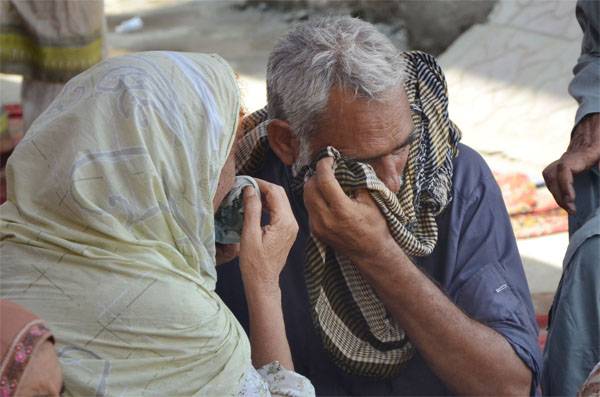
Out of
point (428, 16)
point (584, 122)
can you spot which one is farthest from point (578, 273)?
point (428, 16)

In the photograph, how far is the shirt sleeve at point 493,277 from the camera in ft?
9.78

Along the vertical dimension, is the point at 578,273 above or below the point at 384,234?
below

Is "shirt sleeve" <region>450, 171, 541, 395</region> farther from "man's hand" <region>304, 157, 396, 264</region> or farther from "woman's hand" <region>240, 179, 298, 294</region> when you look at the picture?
"woman's hand" <region>240, 179, 298, 294</region>

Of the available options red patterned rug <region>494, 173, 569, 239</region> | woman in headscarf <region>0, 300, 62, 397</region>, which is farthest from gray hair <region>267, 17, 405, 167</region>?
red patterned rug <region>494, 173, 569, 239</region>

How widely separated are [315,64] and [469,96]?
425 centimetres

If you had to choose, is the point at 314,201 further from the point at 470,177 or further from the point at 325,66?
the point at 470,177

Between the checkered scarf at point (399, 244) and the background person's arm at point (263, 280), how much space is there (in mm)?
273

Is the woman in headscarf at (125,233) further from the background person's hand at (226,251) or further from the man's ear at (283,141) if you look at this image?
the man's ear at (283,141)

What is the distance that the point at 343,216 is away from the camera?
287 centimetres

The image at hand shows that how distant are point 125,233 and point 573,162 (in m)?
1.82

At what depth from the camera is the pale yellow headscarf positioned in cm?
216

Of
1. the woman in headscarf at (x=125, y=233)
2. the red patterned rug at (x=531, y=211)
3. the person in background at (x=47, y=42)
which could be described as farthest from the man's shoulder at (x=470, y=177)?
the person in background at (x=47, y=42)

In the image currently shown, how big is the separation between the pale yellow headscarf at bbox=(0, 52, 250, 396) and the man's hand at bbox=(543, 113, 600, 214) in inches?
60.1

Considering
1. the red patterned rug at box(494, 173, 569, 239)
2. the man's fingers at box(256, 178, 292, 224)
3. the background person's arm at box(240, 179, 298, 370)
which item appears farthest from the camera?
the red patterned rug at box(494, 173, 569, 239)
